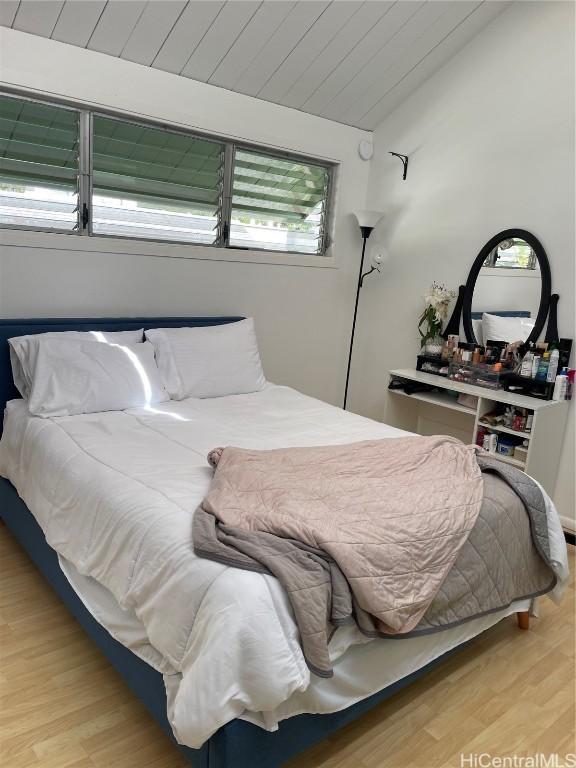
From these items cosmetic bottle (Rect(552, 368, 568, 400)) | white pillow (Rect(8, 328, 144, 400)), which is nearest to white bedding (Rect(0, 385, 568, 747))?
white pillow (Rect(8, 328, 144, 400))

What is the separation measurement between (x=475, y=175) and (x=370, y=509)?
2647 mm

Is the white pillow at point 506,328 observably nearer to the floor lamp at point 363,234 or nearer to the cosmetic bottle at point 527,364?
the cosmetic bottle at point 527,364

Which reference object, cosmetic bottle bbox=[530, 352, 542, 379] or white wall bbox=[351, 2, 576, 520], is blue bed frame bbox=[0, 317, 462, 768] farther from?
white wall bbox=[351, 2, 576, 520]

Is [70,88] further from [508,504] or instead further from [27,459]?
[508,504]

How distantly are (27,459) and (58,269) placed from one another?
3.68 ft

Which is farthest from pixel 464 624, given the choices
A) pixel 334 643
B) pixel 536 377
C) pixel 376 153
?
pixel 376 153

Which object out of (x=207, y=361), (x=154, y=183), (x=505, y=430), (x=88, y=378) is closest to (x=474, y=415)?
(x=505, y=430)

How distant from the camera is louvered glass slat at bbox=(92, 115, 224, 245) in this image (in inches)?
124

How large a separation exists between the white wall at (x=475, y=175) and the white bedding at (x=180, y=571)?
157 centimetres

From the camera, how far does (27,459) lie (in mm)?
2367

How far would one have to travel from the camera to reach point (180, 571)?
1.51m

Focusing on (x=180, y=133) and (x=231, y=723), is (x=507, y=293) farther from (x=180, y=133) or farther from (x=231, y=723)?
(x=231, y=723)

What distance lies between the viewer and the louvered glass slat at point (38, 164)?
9.32 ft

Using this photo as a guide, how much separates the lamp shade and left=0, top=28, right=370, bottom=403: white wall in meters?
0.26
